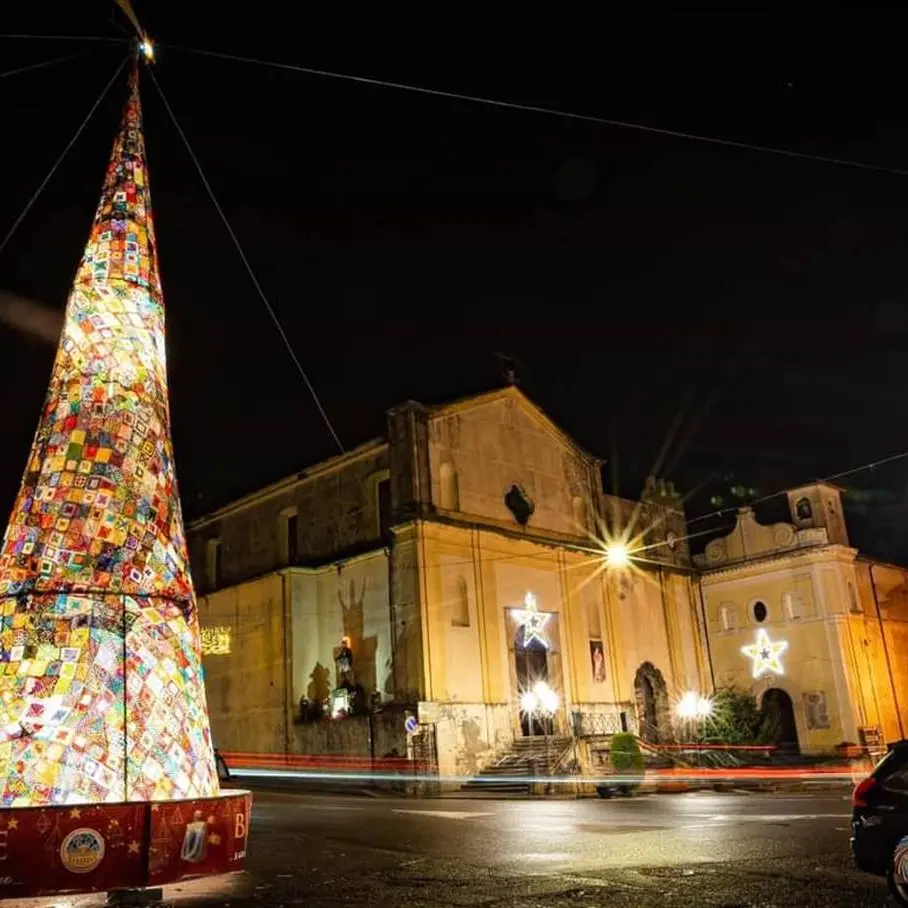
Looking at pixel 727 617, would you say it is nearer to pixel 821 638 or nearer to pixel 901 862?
pixel 821 638

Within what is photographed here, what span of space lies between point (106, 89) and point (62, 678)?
639 cm

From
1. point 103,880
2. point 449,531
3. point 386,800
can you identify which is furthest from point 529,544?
point 103,880

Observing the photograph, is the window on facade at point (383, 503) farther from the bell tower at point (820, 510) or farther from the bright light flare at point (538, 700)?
the bell tower at point (820, 510)

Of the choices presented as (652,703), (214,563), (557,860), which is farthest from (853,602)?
(557,860)

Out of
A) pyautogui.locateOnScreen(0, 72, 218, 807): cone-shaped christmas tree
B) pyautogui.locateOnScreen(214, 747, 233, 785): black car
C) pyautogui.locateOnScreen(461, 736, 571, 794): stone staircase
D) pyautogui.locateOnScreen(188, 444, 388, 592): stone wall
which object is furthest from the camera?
pyautogui.locateOnScreen(188, 444, 388, 592): stone wall

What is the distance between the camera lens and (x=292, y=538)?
34.6 metres

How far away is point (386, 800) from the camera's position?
74.1 ft

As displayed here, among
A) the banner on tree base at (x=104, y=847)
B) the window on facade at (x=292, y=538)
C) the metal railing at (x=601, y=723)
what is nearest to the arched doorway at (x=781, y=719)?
the metal railing at (x=601, y=723)

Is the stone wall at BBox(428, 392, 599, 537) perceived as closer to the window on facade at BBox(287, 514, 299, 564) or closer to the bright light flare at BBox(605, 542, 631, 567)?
the bright light flare at BBox(605, 542, 631, 567)

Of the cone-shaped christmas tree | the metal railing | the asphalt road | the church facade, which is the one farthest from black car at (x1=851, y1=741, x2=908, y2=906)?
the metal railing

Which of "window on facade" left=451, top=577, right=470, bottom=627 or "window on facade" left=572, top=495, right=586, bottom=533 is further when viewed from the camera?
"window on facade" left=572, top=495, right=586, bottom=533

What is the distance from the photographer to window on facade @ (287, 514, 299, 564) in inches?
1342

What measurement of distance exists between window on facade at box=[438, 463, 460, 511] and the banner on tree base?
23.3 meters

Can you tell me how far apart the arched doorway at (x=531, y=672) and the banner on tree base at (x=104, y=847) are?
23.9m
